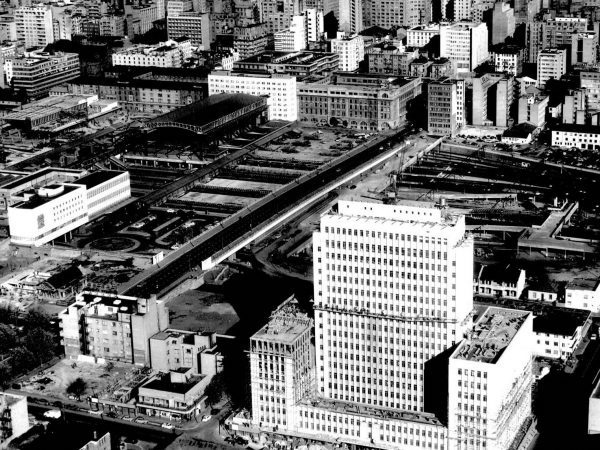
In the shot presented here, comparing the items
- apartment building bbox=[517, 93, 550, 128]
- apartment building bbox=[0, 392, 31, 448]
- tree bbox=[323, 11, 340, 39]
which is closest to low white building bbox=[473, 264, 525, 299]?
apartment building bbox=[0, 392, 31, 448]

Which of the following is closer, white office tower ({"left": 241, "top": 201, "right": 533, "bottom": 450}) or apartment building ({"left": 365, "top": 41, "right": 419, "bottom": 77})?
white office tower ({"left": 241, "top": 201, "right": 533, "bottom": 450})

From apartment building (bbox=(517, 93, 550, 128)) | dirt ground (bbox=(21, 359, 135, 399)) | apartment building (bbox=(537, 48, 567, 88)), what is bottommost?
dirt ground (bbox=(21, 359, 135, 399))

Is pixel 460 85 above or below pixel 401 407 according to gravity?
above

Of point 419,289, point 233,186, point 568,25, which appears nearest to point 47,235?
point 233,186

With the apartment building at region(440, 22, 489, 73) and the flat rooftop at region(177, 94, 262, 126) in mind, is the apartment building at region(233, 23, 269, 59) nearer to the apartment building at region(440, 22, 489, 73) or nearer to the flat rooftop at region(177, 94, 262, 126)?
the apartment building at region(440, 22, 489, 73)

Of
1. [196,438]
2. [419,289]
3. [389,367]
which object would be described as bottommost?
[196,438]

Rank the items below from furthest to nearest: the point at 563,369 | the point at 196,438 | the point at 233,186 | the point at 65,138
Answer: the point at 65,138, the point at 233,186, the point at 563,369, the point at 196,438

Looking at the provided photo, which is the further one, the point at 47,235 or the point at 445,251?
the point at 47,235

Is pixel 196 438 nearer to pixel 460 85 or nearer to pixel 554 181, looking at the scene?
pixel 554 181
